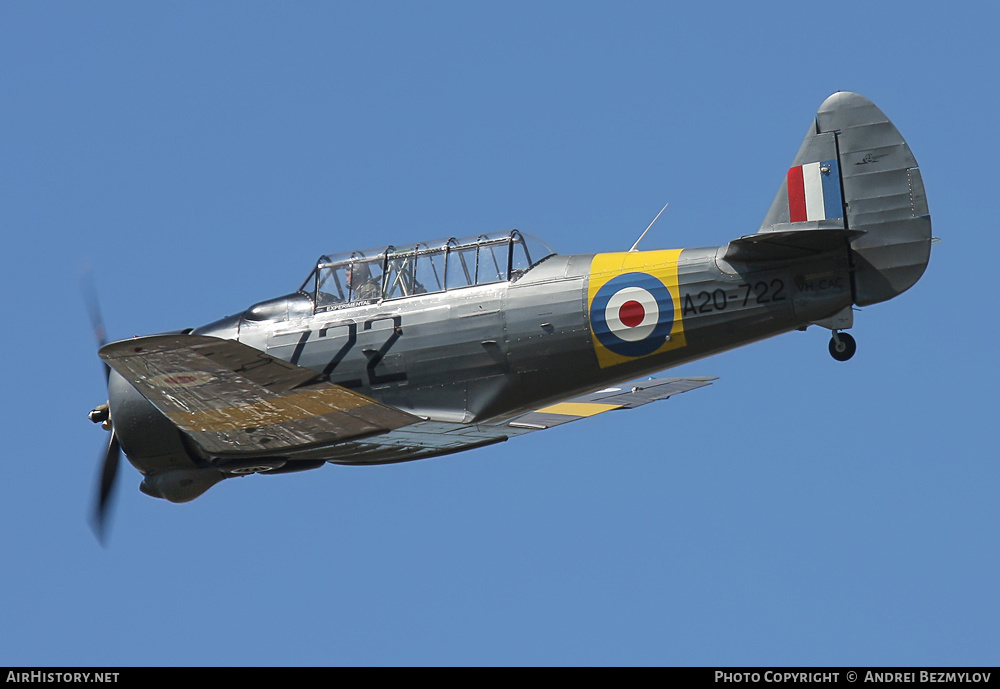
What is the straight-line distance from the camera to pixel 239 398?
1502cm

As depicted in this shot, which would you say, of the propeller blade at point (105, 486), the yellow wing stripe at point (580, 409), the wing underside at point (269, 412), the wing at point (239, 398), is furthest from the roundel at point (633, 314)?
the propeller blade at point (105, 486)

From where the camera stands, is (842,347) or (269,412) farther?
(269,412)

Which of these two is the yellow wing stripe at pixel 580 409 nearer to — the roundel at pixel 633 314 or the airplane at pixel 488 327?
the airplane at pixel 488 327

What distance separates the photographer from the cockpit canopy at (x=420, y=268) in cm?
1595

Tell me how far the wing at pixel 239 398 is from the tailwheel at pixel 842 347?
15.1 feet

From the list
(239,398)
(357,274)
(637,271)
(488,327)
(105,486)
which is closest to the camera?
(239,398)

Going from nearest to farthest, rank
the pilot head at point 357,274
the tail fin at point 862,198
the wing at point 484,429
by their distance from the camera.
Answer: the tail fin at point 862,198
the wing at point 484,429
the pilot head at point 357,274

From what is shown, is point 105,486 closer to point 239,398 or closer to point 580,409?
point 239,398

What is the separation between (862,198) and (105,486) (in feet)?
33.5

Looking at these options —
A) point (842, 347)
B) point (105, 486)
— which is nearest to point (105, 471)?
point (105, 486)

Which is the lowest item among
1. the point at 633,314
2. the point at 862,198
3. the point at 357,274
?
the point at 633,314

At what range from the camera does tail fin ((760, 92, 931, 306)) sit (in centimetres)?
1436

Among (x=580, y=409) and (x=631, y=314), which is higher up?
(x=631, y=314)
